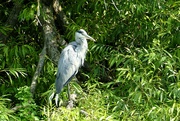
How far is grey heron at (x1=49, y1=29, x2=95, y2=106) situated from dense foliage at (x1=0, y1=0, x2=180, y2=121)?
11cm

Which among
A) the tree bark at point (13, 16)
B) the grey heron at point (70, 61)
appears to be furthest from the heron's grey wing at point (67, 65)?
the tree bark at point (13, 16)

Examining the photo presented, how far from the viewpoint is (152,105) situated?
103 inches

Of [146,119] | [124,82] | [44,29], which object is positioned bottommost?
[146,119]

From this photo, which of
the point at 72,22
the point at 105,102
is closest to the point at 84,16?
the point at 72,22

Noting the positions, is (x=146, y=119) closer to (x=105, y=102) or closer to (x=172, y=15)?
(x=105, y=102)

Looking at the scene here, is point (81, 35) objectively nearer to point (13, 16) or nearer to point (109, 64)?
point (109, 64)

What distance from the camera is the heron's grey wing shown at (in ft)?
8.62

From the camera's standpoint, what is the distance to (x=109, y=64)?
305 centimetres

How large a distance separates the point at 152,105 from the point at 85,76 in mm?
717

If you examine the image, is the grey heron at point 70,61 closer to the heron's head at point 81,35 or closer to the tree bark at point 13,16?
the heron's head at point 81,35

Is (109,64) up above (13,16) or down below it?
below

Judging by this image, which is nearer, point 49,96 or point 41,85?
point 49,96

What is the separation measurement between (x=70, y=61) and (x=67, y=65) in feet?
0.12

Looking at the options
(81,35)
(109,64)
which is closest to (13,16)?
(81,35)
